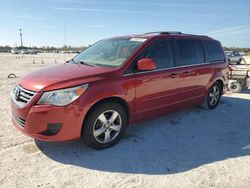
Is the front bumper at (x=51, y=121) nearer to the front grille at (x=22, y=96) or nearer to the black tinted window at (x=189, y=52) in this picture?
the front grille at (x=22, y=96)

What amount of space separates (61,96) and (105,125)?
2.94 ft

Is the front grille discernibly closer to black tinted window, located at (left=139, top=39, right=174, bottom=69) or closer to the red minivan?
the red minivan

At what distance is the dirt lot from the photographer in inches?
125

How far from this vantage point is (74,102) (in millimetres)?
3506

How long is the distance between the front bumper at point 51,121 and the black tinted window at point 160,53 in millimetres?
1668

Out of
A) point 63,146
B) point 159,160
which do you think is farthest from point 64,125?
point 159,160

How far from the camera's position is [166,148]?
13.5ft

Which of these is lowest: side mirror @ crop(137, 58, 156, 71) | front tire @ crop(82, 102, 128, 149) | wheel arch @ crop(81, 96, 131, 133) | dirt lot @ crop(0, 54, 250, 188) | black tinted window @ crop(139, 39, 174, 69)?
dirt lot @ crop(0, 54, 250, 188)

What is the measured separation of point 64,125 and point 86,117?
355 millimetres

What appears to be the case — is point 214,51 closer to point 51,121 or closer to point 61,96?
point 61,96

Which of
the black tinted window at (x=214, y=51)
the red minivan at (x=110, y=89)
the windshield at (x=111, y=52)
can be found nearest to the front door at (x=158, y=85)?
the red minivan at (x=110, y=89)

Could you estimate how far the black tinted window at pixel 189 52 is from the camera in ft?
17.0

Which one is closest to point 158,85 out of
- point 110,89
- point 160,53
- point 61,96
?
point 160,53

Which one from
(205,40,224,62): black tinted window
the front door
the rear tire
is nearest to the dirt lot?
the front door
